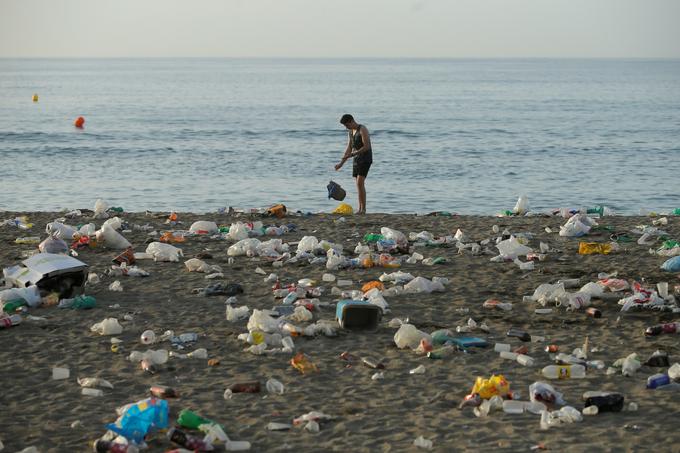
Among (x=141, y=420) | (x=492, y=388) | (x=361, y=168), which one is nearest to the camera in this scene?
(x=141, y=420)

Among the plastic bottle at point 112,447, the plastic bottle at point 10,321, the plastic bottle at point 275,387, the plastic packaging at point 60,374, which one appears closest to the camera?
the plastic bottle at point 112,447

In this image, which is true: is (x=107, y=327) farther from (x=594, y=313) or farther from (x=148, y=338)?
(x=594, y=313)

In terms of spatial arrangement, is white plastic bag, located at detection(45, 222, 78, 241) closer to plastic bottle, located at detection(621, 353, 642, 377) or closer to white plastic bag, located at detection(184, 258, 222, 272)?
white plastic bag, located at detection(184, 258, 222, 272)

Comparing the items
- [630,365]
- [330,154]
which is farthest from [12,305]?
[330,154]

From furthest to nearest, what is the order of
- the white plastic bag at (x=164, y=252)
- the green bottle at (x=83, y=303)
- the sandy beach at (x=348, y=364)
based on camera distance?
the white plastic bag at (x=164, y=252) < the green bottle at (x=83, y=303) < the sandy beach at (x=348, y=364)

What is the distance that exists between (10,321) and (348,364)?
2.84 meters

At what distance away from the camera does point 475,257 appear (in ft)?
31.8

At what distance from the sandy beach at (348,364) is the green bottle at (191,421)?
0.15 metres

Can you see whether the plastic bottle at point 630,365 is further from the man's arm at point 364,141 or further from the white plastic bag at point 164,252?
the man's arm at point 364,141

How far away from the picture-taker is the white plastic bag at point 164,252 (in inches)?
376

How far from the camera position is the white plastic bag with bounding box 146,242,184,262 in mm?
9547

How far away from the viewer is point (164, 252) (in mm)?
9586

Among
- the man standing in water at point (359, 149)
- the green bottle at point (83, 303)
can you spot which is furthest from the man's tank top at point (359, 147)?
the green bottle at point (83, 303)

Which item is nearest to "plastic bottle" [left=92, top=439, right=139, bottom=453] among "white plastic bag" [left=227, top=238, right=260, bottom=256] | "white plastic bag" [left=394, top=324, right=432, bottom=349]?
"white plastic bag" [left=394, top=324, right=432, bottom=349]
